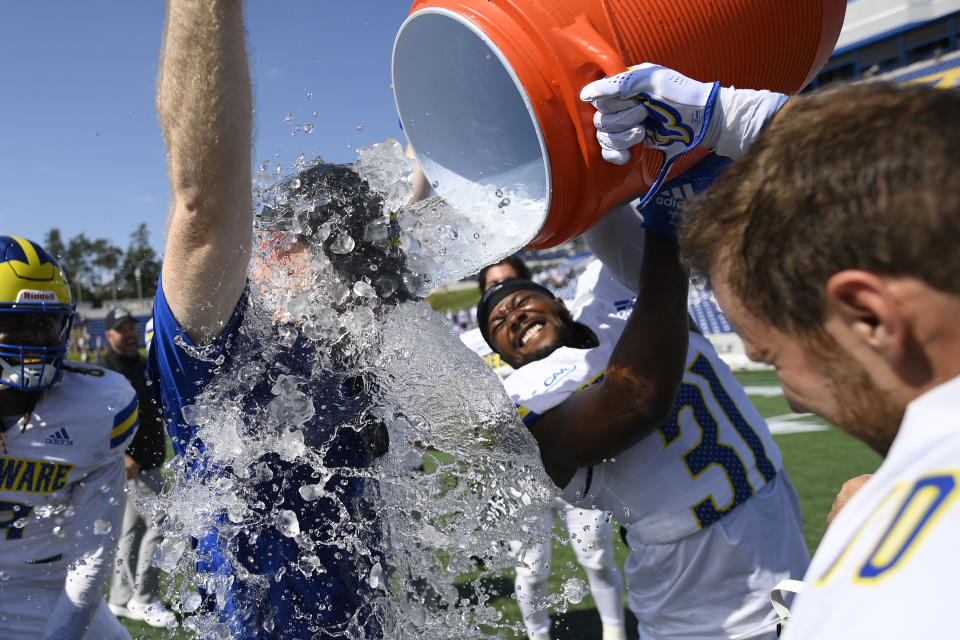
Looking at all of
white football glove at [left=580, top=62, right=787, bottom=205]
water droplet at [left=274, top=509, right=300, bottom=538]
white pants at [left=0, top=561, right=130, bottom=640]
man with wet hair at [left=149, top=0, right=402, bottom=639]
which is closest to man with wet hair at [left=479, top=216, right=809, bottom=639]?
white football glove at [left=580, top=62, right=787, bottom=205]

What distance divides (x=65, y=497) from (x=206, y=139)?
6.13ft

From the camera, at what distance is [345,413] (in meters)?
1.46

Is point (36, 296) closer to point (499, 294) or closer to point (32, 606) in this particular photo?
point (32, 606)

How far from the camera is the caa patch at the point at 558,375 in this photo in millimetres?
2049

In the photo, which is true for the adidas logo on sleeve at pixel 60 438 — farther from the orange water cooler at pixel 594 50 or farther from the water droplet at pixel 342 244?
the orange water cooler at pixel 594 50

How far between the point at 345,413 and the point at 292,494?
0.20 meters

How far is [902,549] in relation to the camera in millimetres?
514

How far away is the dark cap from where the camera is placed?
17.6ft

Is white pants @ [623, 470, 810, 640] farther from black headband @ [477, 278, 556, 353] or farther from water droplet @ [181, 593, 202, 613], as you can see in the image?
water droplet @ [181, 593, 202, 613]

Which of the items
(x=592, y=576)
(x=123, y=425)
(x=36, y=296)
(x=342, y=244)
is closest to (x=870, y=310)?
(x=342, y=244)

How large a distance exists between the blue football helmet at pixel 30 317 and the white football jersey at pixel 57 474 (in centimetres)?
13

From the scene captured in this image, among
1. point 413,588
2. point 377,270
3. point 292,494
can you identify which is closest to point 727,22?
point 377,270

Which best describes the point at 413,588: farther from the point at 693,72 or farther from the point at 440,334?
the point at 693,72

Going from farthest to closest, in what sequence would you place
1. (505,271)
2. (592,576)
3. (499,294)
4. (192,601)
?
(505,271), (592,576), (499,294), (192,601)
